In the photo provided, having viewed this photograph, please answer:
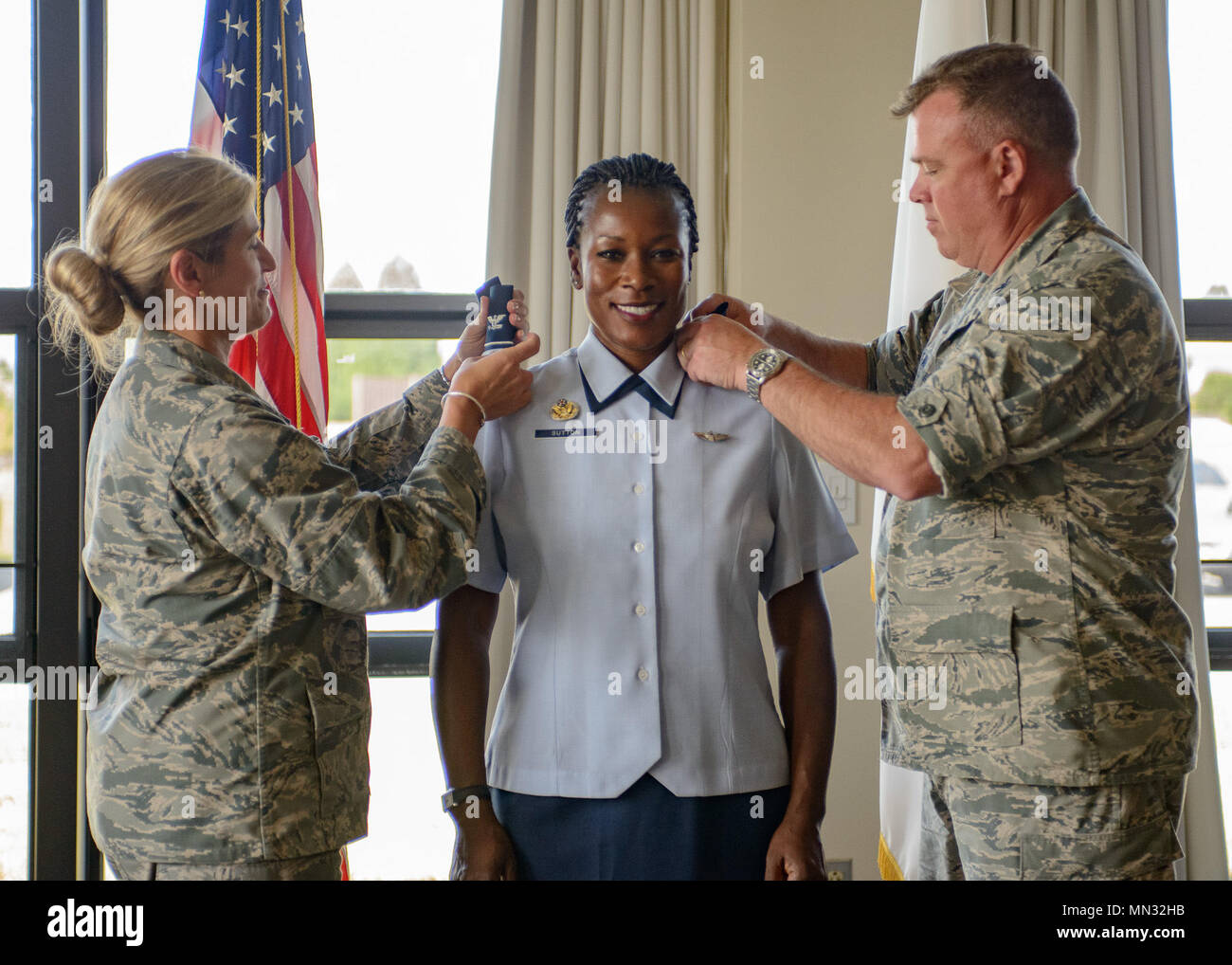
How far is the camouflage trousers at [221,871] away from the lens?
1328mm

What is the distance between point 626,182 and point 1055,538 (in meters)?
0.83

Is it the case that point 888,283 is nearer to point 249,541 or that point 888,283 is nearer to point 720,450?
point 720,450

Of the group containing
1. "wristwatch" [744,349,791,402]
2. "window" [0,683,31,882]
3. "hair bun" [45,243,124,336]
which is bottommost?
"window" [0,683,31,882]

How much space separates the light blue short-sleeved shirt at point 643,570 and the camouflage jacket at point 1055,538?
0.22 meters

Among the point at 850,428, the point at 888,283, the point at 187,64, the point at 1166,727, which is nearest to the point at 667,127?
the point at 888,283

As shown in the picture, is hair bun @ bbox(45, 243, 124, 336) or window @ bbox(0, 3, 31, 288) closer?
hair bun @ bbox(45, 243, 124, 336)

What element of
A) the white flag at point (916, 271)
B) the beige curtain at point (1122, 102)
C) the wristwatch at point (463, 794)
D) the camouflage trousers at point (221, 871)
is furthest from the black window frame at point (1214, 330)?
the camouflage trousers at point (221, 871)

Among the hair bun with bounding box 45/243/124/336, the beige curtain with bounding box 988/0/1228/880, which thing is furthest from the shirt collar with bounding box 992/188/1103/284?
the beige curtain with bounding box 988/0/1228/880

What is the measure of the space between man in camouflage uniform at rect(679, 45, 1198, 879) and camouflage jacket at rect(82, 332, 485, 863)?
0.60m

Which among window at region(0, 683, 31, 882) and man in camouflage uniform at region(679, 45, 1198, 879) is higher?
man in camouflage uniform at region(679, 45, 1198, 879)

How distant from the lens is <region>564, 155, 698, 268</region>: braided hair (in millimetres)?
1579

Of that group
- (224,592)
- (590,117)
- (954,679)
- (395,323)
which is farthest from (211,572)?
(590,117)

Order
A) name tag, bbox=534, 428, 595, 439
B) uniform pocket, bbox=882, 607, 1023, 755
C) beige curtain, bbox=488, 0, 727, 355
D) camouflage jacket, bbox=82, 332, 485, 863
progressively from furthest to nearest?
beige curtain, bbox=488, 0, 727, 355 < name tag, bbox=534, 428, 595, 439 < uniform pocket, bbox=882, 607, 1023, 755 < camouflage jacket, bbox=82, 332, 485, 863

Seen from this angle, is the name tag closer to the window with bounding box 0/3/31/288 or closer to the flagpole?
the flagpole
